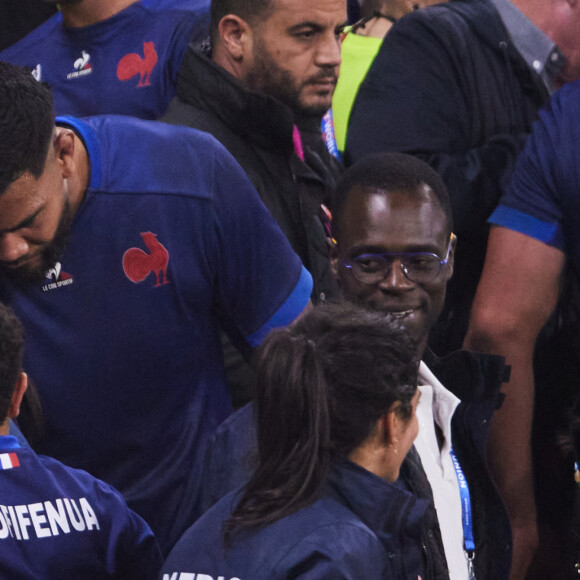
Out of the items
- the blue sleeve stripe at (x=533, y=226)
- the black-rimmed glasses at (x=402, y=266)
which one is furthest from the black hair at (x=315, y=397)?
the blue sleeve stripe at (x=533, y=226)

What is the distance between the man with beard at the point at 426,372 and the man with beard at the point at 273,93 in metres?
0.13

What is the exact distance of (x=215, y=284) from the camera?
96.3 inches

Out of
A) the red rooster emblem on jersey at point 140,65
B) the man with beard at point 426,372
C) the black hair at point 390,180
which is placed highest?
the red rooster emblem on jersey at point 140,65

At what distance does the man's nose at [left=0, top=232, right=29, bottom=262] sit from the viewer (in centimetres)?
219

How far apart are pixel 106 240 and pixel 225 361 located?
0.47 meters

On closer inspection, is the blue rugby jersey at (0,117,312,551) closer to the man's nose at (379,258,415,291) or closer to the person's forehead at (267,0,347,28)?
the man's nose at (379,258,415,291)

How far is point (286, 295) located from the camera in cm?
245

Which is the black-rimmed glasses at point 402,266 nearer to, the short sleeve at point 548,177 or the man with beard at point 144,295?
the man with beard at point 144,295

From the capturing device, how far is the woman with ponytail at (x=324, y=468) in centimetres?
167

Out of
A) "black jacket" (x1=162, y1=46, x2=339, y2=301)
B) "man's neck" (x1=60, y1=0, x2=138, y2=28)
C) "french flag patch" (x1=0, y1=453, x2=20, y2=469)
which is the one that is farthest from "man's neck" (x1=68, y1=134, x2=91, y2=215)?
"man's neck" (x1=60, y1=0, x2=138, y2=28)

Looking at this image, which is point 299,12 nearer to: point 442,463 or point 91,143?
point 91,143

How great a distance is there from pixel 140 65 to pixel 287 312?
42.5 inches

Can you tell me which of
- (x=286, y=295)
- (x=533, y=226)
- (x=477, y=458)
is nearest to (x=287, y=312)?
(x=286, y=295)

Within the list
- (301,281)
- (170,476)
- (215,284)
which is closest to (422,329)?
Result: (301,281)
